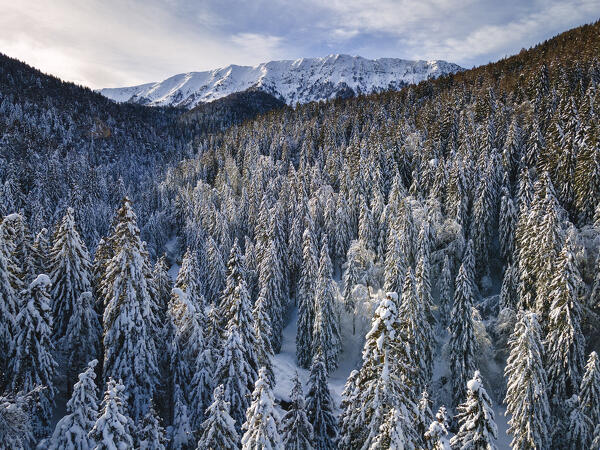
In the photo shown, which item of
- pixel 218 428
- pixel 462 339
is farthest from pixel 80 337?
pixel 462 339

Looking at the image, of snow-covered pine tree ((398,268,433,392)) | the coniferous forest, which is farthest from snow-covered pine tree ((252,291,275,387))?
snow-covered pine tree ((398,268,433,392))

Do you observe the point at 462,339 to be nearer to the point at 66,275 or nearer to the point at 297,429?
the point at 297,429

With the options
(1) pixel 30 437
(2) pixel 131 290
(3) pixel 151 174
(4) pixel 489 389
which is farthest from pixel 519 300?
(3) pixel 151 174

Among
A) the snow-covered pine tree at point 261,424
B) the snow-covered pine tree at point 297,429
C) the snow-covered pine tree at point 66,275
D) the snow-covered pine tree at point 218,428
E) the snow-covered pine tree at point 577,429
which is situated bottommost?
the snow-covered pine tree at point 577,429

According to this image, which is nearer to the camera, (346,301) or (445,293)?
(445,293)

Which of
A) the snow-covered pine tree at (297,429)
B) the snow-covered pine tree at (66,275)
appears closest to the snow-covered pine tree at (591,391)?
the snow-covered pine tree at (297,429)

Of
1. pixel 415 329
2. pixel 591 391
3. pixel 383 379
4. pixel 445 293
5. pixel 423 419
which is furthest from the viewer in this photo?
pixel 445 293

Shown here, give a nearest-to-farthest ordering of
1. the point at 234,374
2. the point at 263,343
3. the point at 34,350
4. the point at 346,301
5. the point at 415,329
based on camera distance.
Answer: the point at 34,350 < the point at 234,374 < the point at 263,343 < the point at 415,329 < the point at 346,301

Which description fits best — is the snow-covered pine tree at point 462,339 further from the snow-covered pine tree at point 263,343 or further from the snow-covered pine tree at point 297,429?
the snow-covered pine tree at point 297,429
